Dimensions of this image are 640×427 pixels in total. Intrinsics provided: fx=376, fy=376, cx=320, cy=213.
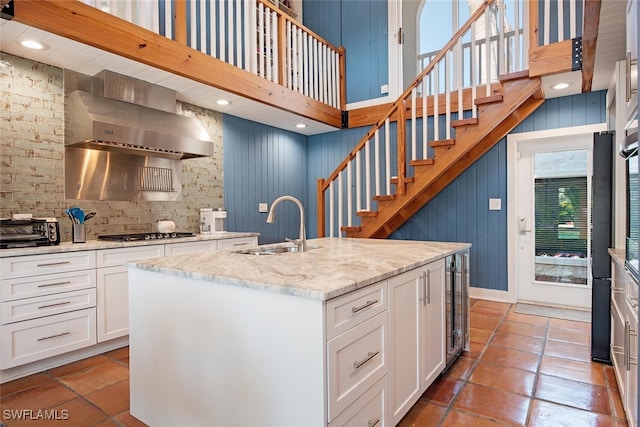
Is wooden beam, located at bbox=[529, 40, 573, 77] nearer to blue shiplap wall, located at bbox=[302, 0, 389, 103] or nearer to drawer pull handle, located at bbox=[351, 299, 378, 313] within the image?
blue shiplap wall, located at bbox=[302, 0, 389, 103]

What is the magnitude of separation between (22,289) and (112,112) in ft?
5.15

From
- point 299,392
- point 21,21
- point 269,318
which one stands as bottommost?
point 299,392

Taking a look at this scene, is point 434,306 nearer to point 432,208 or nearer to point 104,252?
point 104,252

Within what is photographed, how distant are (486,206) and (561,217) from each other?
77cm

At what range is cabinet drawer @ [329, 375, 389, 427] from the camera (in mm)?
1400

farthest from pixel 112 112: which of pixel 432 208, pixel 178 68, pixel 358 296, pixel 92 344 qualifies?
pixel 432 208

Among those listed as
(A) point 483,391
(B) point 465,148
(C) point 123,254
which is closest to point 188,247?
(C) point 123,254

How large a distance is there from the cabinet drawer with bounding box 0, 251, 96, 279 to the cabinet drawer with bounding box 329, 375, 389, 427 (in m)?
2.31

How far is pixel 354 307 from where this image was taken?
1.45 m

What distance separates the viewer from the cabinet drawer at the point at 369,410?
4.59 ft

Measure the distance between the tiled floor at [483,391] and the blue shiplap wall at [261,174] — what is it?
2.32 metres

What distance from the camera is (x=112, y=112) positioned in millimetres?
3230

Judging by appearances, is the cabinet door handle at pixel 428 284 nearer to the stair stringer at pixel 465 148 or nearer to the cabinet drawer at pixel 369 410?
the cabinet drawer at pixel 369 410

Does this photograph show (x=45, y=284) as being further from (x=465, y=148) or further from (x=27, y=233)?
(x=465, y=148)
